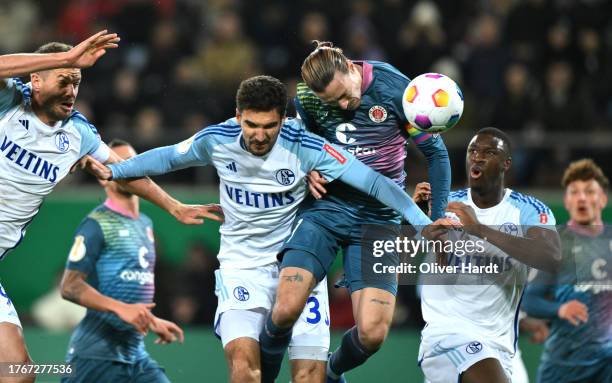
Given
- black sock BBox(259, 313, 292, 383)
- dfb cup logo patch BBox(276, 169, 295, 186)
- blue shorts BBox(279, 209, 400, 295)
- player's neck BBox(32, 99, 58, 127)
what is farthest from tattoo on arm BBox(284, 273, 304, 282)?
player's neck BBox(32, 99, 58, 127)

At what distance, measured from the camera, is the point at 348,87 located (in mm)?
7059

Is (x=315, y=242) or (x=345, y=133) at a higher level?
(x=345, y=133)

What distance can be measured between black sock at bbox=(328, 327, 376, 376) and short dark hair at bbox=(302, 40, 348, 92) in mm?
1674

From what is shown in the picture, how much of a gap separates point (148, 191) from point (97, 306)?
93cm

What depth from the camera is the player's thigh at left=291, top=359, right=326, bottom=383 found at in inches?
273

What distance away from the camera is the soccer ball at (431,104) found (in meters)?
7.00

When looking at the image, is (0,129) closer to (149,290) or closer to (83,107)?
(149,290)

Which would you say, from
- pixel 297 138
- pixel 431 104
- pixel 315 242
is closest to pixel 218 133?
pixel 297 138

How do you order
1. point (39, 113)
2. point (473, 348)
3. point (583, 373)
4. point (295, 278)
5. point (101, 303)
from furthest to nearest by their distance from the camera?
1. point (583, 373)
2. point (101, 303)
3. point (473, 348)
4. point (39, 113)
5. point (295, 278)

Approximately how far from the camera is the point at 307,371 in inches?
273

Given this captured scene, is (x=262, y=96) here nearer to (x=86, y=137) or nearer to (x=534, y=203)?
(x=86, y=137)

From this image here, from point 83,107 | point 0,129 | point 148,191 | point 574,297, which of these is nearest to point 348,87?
point 148,191

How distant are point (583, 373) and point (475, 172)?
7.32 ft

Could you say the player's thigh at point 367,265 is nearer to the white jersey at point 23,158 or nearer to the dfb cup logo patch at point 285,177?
the dfb cup logo patch at point 285,177
